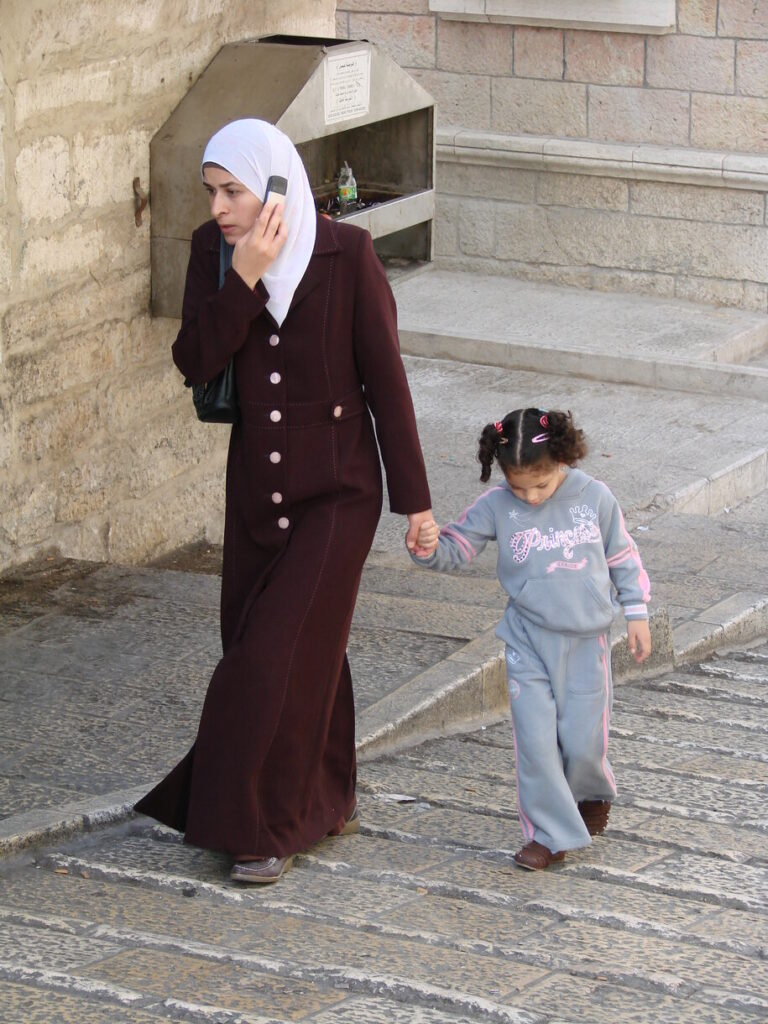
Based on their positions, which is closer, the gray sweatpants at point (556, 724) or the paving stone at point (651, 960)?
the paving stone at point (651, 960)

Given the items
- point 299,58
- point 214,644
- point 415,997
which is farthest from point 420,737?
point 299,58

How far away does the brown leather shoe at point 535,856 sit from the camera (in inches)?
159

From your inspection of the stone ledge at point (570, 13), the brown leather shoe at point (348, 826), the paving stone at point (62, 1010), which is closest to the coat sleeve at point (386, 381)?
the brown leather shoe at point (348, 826)

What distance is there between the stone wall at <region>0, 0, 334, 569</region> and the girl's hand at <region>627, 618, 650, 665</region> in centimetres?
264

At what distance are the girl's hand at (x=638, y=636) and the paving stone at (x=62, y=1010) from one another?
1.60 m

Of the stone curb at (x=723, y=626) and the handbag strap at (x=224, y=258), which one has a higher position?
the handbag strap at (x=224, y=258)

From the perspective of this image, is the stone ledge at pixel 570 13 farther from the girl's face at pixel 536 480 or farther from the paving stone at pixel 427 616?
the girl's face at pixel 536 480

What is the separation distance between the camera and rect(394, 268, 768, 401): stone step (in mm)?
10586

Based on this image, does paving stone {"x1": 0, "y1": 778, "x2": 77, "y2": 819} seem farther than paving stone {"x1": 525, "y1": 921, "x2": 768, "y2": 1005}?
Yes

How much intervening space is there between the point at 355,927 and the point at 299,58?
381 centimetres

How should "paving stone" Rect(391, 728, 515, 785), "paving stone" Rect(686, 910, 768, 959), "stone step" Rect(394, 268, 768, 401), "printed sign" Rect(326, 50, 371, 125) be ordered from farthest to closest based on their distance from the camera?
"stone step" Rect(394, 268, 768, 401) → "printed sign" Rect(326, 50, 371, 125) → "paving stone" Rect(391, 728, 515, 785) → "paving stone" Rect(686, 910, 768, 959)

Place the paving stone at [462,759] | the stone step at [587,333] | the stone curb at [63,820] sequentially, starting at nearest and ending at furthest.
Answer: the stone curb at [63,820], the paving stone at [462,759], the stone step at [587,333]

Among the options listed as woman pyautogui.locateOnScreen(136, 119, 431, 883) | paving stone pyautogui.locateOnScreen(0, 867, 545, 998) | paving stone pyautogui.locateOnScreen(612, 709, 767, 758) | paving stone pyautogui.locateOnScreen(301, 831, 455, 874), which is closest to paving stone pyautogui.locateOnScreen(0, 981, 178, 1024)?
paving stone pyautogui.locateOnScreen(0, 867, 545, 998)

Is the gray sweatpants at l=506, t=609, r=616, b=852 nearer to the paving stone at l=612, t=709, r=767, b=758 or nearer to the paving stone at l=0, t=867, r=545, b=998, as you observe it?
the paving stone at l=0, t=867, r=545, b=998
